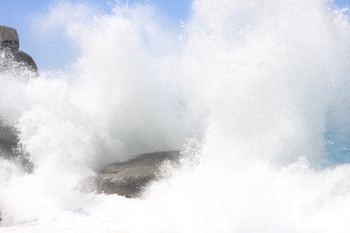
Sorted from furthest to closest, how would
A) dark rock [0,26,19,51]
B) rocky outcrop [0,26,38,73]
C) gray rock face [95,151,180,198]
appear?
dark rock [0,26,19,51] < rocky outcrop [0,26,38,73] < gray rock face [95,151,180,198]

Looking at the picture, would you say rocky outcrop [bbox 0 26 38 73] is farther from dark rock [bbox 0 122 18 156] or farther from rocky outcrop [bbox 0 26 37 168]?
dark rock [bbox 0 122 18 156]

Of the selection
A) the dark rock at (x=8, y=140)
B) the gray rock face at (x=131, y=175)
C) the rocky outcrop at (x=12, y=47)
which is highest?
the rocky outcrop at (x=12, y=47)

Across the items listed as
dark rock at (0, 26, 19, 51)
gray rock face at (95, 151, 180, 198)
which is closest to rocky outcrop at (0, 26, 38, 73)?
dark rock at (0, 26, 19, 51)

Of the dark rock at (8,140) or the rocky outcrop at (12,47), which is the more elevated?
the rocky outcrop at (12,47)

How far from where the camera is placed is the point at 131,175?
26.4 feet

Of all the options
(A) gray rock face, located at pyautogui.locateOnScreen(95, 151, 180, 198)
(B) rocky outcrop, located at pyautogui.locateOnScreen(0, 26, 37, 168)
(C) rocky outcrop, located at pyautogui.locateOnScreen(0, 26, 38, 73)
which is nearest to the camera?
(A) gray rock face, located at pyautogui.locateOnScreen(95, 151, 180, 198)

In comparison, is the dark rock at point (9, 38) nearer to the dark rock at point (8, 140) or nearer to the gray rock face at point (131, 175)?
the dark rock at point (8, 140)

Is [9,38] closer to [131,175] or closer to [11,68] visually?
[11,68]

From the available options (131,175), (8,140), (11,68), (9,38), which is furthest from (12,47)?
(131,175)

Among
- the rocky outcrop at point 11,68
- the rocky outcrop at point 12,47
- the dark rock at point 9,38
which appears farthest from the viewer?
the dark rock at point 9,38


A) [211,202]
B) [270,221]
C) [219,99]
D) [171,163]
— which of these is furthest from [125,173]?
[270,221]

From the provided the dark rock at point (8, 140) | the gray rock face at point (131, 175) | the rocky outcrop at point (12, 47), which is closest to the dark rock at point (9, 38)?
the rocky outcrop at point (12, 47)

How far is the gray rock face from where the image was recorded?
7.77 meters

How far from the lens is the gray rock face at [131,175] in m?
7.77
